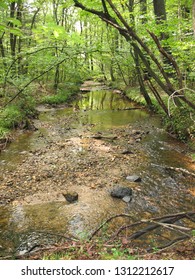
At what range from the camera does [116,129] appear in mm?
11984

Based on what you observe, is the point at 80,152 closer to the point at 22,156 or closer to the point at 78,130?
the point at 22,156

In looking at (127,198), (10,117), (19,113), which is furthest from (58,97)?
(127,198)

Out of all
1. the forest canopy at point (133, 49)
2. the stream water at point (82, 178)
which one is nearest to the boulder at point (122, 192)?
the stream water at point (82, 178)

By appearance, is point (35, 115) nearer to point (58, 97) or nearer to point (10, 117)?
point (10, 117)

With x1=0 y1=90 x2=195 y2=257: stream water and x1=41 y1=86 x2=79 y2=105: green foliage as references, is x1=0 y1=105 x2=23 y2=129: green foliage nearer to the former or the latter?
x1=0 y1=90 x2=195 y2=257: stream water

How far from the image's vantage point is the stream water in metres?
4.97

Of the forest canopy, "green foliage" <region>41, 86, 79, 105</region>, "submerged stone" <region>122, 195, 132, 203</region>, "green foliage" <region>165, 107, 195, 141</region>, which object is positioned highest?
the forest canopy

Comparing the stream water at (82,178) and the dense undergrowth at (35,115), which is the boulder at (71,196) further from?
the dense undergrowth at (35,115)

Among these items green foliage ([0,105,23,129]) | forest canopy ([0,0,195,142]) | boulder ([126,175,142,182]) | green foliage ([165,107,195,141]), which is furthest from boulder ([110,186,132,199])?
green foliage ([0,105,23,129])

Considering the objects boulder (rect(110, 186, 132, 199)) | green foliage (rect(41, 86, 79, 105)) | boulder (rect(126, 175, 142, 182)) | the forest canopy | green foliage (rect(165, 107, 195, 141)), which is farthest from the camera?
green foliage (rect(41, 86, 79, 105))

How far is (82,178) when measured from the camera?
23.0 feet

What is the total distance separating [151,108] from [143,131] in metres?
3.97

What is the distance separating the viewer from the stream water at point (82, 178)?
4.97 m

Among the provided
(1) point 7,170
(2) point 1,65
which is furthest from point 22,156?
(2) point 1,65
